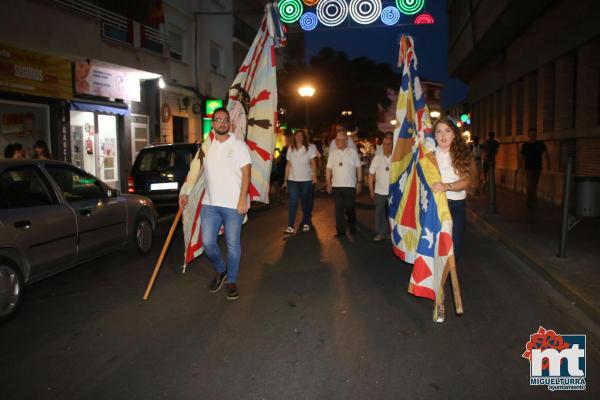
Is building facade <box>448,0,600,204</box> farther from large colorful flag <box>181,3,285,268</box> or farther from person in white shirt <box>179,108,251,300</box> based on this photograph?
person in white shirt <box>179,108,251,300</box>

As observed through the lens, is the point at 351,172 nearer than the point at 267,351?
No

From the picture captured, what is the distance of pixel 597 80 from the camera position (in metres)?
12.7

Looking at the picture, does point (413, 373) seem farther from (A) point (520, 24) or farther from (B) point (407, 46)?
(A) point (520, 24)

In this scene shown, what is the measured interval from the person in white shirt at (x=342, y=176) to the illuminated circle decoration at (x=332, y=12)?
8350 millimetres

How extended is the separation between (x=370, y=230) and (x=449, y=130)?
543 cm

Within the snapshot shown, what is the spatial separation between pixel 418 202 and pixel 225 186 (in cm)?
194

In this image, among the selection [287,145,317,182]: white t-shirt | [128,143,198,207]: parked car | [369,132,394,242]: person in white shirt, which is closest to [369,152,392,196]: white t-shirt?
[369,132,394,242]: person in white shirt

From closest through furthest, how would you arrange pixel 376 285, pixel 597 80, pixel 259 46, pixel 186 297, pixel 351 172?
pixel 186 297
pixel 376 285
pixel 259 46
pixel 351 172
pixel 597 80

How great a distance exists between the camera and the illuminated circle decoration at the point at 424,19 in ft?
53.7

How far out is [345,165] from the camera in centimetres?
938

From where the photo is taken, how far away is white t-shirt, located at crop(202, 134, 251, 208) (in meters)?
5.51

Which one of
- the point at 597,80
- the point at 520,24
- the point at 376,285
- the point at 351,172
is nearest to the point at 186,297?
the point at 376,285

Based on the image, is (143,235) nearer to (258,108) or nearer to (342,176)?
(258,108)

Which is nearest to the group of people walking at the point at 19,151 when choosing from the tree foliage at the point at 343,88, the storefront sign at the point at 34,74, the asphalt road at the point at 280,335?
the storefront sign at the point at 34,74
